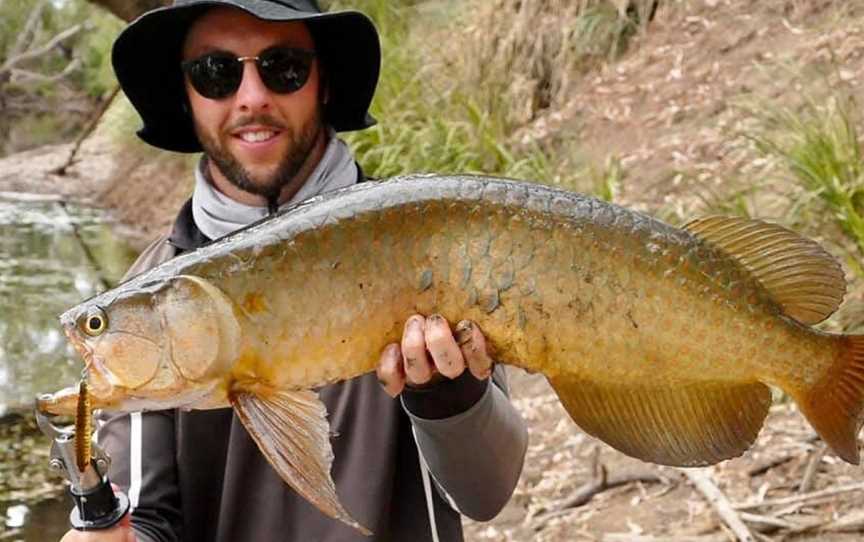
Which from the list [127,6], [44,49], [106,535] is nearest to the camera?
[106,535]

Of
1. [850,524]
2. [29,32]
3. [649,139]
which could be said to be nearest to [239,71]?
[850,524]

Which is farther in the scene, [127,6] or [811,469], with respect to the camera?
[127,6]

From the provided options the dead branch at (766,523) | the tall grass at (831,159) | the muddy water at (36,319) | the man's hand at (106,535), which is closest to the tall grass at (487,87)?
the tall grass at (831,159)

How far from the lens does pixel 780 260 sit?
6.59ft

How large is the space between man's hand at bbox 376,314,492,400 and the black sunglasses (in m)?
0.99

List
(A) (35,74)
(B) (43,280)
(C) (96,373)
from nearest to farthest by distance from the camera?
(C) (96,373), (B) (43,280), (A) (35,74)

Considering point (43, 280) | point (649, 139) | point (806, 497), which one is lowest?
point (43, 280)

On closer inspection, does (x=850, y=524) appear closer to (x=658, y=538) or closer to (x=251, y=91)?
(x=658, y=538)

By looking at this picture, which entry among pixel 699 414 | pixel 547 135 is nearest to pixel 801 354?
pixel 699 414

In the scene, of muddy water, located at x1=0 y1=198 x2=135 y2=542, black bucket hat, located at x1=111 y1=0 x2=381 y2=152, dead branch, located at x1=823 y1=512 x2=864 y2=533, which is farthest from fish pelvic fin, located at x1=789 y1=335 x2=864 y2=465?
muddy water, located at x1=0 y1=198 x2=135 y2=542

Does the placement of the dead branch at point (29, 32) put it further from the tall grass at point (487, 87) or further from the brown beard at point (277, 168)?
the brown beard at point (277, 168)

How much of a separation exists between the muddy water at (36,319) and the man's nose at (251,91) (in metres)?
4.67

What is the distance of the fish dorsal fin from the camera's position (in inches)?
79.0

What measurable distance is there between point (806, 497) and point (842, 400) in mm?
2119
